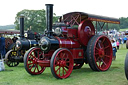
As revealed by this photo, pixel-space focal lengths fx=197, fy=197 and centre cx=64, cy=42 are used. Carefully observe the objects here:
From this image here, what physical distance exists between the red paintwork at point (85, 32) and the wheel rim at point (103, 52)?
0.38 metres

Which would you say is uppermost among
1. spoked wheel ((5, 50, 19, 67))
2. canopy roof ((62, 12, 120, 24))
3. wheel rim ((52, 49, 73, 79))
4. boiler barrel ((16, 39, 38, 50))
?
canopy roof ((62, 12, 120, 24))

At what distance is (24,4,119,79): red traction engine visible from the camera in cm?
569

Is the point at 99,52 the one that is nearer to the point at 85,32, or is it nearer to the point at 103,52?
the point at 103,52

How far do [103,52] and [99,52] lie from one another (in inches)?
6.7

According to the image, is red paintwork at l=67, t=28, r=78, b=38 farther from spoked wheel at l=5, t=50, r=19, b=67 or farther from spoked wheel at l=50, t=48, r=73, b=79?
spoked wheel at l=5, t=50, r=19, b=67

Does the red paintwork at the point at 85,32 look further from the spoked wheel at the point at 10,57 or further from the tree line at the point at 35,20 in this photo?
the tree line at the point at 35,20

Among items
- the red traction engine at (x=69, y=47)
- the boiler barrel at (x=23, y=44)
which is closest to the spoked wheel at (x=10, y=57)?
the boiler barrel at (x=23, y=44)

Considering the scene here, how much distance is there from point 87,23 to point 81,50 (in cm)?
104

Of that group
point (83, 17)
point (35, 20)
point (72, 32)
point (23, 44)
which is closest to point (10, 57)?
point (23, 44)

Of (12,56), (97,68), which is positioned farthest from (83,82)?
(12,56)

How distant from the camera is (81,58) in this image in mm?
6566

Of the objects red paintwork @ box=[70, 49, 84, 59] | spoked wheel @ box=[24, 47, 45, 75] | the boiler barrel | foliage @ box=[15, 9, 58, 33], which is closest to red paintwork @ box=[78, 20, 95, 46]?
red paintwork @ box=[70, 49, 84, 59]

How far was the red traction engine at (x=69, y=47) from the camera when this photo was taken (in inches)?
224

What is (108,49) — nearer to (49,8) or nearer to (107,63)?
(107,63)
